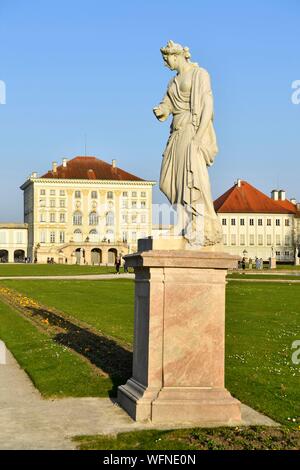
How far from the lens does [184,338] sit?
8047 millimetres

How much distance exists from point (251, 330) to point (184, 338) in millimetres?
9001

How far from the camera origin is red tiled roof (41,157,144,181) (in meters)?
118

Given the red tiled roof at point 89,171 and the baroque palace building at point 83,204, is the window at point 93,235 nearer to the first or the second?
the baroque palace building at point 83,204

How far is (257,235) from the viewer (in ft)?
388

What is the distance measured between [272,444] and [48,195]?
369 feet

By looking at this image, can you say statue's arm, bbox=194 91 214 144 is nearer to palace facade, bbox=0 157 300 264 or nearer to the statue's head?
the statue's head

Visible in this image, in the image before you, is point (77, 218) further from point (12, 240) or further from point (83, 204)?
point (12, 240)

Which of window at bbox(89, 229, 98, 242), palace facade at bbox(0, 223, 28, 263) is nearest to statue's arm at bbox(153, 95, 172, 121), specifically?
window at bbox(89, 229, 98, 242)

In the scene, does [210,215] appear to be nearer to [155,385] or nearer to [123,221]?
[155,385]

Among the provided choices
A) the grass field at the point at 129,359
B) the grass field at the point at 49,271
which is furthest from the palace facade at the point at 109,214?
the grass field at the point at 129,359

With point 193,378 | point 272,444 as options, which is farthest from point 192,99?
point 272,444

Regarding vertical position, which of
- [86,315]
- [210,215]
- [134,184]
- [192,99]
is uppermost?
[134,184]

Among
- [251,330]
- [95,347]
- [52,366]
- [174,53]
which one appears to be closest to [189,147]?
[174,53]

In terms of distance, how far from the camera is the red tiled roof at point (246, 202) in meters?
114
